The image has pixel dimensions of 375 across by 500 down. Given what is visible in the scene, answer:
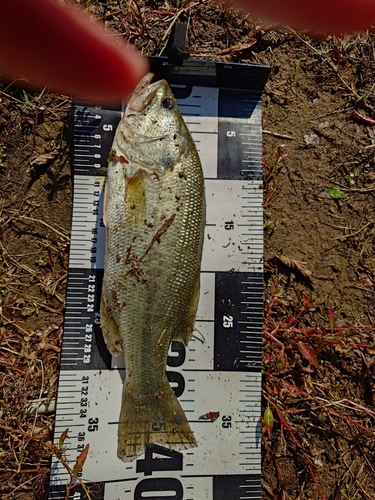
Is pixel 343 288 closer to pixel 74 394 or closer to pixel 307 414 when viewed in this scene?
pixel 307 414

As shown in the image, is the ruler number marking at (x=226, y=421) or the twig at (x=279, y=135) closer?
the ruler number marking at (x=226, y=421)

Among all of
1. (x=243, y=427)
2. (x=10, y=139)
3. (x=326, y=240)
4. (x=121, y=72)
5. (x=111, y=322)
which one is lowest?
(x=243, y=427)

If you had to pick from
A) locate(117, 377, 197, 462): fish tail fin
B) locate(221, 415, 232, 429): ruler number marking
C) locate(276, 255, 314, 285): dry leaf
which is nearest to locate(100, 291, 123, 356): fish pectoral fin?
locate(117, 377, 197, 462): fish tail fin

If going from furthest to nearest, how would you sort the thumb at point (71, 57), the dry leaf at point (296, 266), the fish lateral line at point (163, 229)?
the dry leaf at point (296, 266) → the thumb at point (71, 57) → the fish lateral line at point (163, 229)

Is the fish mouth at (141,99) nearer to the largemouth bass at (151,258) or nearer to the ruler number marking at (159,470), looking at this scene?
the largemouth bass at (151,258)

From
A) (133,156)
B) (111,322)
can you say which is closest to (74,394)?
(111,322)

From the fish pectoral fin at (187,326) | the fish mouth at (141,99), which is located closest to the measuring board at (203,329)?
the fish pectoral fin at (187,326)

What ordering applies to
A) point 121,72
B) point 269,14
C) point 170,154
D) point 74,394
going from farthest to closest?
point 269,14 < point 121,72 < point 74,394 < point 170,154
